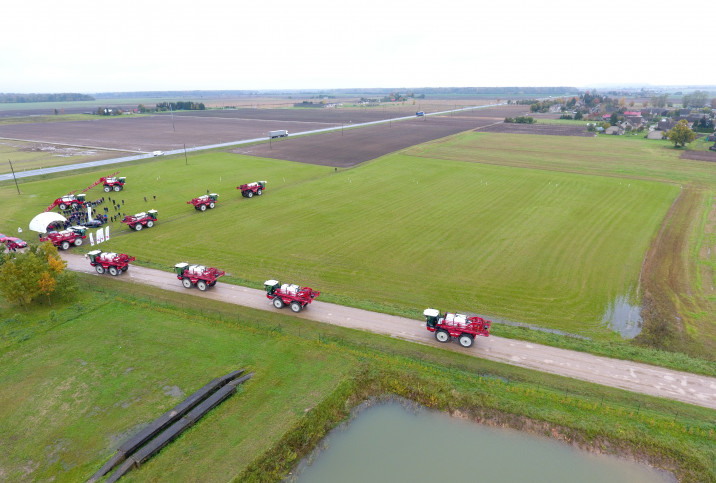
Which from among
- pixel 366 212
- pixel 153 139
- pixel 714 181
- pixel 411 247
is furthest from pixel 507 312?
pixel 153 139

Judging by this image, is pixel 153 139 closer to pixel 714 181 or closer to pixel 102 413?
pixel 102 413

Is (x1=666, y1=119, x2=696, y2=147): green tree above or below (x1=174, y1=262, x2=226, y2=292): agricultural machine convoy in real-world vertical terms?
above

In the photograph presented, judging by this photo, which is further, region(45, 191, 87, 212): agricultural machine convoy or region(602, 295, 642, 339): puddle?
region(45, 191, 87, 212): agricultural machine convoy

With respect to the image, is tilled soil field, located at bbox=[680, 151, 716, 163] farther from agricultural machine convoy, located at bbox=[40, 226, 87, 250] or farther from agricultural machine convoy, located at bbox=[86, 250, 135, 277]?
agricultural machine convoy, located at bbox=[40, 226, 87, 250]

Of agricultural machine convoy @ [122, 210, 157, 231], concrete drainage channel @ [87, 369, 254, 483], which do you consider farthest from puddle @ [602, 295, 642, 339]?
agricultural machine convoy @ [122, 210, 157, 231]

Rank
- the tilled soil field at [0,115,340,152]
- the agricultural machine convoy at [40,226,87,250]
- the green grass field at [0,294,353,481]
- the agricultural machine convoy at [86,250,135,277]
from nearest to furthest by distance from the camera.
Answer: the green grass field at [0,294,353,481]
the agricultural machine convoy at [86,250,135,277]
the agricultural machine convoy at [40,226,87,250]
the tilled soil field at [0,115,340,152]

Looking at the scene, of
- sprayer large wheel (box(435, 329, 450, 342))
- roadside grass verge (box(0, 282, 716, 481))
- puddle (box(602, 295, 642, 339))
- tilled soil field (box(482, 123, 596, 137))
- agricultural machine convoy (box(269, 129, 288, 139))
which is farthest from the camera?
tilled soil field (box(482, 123, 596, 137))

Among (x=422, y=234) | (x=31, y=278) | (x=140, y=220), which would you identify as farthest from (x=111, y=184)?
(x=422, y=234)
